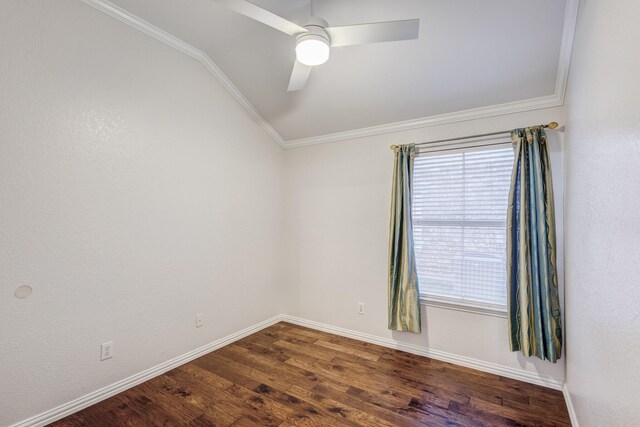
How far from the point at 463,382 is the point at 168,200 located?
2.89m

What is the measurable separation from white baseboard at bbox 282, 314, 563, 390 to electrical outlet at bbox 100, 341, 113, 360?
79.0 inches

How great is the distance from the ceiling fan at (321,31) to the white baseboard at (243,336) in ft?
8.24

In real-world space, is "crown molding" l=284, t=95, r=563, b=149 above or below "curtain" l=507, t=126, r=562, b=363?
above

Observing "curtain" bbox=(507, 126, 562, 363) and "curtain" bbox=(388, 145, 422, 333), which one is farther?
"curtain" bbox=(388, 145, 422, 333)

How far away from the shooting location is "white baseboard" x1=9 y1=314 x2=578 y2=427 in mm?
1931

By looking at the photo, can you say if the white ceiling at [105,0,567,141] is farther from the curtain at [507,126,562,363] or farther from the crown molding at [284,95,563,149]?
the curtain at [507,126,562,363]

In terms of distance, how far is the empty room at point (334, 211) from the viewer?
163 centimetres

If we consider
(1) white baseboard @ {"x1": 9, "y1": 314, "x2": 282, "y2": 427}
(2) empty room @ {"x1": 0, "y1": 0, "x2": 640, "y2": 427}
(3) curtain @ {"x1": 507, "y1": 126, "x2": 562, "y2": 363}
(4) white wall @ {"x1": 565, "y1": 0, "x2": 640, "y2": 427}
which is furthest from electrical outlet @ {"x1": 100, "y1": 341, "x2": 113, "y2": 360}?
(3) curtain @ {"x1": 507, "y1": 126, "x2": 562, "y2": 363}

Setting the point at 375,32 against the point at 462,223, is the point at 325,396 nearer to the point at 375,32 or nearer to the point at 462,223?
the point at 462,223

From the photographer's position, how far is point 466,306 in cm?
266

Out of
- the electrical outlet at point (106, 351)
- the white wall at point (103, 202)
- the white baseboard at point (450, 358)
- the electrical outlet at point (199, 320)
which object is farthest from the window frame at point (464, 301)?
the electrical outlet at point (106, 351)

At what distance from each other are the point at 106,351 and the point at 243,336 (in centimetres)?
136

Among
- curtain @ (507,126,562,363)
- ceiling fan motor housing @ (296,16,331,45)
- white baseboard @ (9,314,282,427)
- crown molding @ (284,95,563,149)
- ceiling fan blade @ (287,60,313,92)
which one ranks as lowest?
white baseboard @ (9,314,282,427)

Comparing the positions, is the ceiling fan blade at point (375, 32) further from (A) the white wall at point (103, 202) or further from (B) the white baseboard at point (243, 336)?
(B) the white baseboard at point (243, 336)
